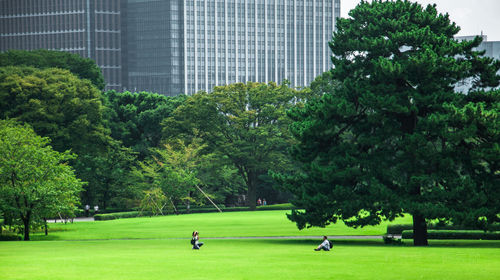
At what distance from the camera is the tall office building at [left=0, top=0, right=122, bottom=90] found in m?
197

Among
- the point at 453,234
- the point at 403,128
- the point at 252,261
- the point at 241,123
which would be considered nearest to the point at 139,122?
the point at 241,123

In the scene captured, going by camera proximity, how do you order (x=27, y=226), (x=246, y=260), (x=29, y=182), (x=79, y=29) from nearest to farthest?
(x=246, y=260) < (x=27, y=226) < (x=29, y=182) < (x=79, y=29)

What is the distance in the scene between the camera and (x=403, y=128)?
4212 cm

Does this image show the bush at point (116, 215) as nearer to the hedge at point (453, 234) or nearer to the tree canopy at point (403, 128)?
the tree canopy at point (403, 128)

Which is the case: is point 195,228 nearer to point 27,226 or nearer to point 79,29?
point 27,226

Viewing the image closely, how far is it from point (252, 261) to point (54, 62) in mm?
68239

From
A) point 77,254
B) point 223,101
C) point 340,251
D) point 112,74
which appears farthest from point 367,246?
point 112,74

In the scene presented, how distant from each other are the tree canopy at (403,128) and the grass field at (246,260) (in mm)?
2448

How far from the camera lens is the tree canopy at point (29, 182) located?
51.5 meters

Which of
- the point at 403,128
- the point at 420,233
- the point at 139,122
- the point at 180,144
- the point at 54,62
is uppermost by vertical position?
the point at 54,62

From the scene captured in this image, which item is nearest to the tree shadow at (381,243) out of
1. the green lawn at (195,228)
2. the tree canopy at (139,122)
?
the green lawn at (195,228)

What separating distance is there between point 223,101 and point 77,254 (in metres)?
55.4

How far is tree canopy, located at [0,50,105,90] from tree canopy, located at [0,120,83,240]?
40.0 meters

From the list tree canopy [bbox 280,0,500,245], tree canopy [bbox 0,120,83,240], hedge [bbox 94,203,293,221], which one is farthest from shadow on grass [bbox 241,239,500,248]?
hedge [bbox 94,203,293,221]
